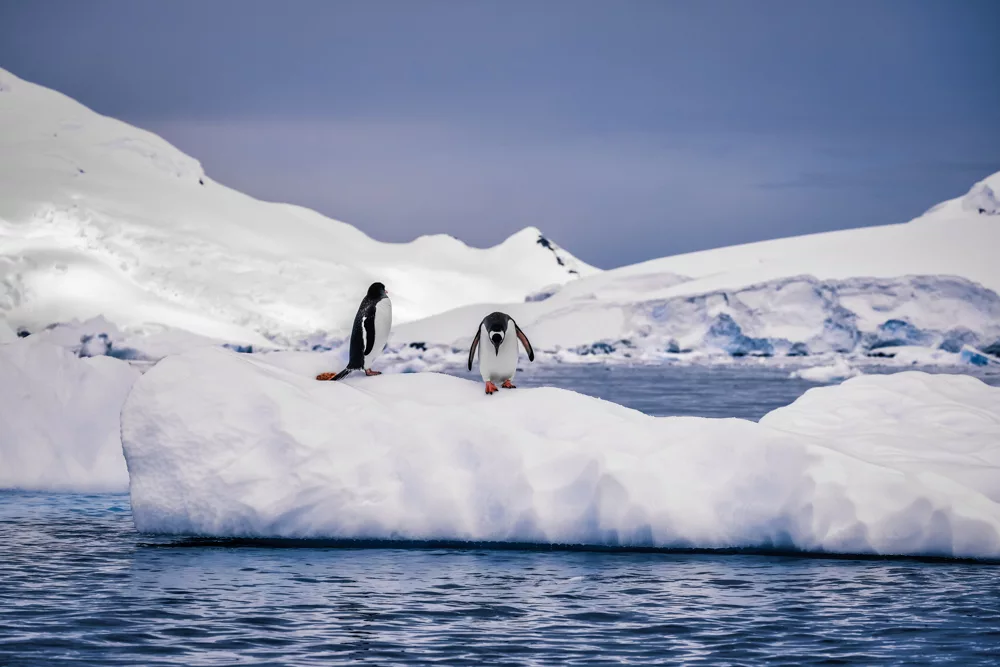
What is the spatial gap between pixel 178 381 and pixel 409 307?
431 ft

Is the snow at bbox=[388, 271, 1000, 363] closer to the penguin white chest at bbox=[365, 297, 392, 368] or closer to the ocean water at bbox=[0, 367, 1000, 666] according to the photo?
the penguin white chest at bbox=[365, 297, 392, 368]

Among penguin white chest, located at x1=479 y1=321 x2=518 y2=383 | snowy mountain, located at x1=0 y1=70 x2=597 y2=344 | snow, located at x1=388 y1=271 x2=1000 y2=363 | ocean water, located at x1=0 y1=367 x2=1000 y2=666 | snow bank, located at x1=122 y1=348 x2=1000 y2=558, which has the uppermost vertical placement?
snowy mountain, located at x1=0 y1=70 x2=597 y2=344

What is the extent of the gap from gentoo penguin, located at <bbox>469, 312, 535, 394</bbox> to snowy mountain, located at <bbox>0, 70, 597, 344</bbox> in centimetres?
7309

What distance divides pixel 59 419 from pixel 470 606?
7.99 metres

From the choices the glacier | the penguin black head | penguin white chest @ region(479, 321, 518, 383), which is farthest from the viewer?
the glacier

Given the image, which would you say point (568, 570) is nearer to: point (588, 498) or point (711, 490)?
point (588, 498)

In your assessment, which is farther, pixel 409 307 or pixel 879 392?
pixel 409 307

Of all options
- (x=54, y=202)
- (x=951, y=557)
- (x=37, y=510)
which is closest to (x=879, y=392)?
(x=951, y=557)

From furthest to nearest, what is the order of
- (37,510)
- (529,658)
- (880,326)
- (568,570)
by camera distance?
(880,326), (37,510), (568,570), (529,658)

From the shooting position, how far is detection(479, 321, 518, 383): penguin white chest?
9.75 metres

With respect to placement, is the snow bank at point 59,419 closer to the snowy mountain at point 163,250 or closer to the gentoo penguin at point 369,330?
the gentoo penguin at point 369,330

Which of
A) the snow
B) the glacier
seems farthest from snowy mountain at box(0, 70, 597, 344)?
the snow

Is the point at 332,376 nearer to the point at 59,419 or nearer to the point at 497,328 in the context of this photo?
the point at 497,328

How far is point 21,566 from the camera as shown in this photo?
25.0ft
